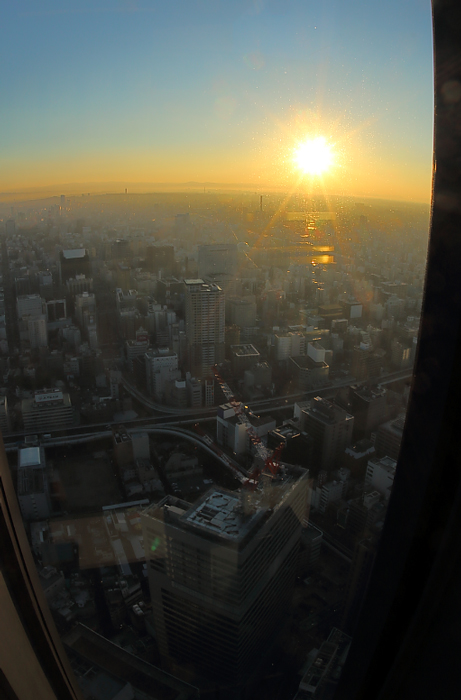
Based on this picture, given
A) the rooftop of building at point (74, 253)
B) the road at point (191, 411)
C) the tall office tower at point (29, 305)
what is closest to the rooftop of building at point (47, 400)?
the road at point (191, 411)

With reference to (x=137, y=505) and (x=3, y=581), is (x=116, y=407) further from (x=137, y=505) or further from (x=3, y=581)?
(x=3, y=581)

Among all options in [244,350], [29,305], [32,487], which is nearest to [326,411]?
[244,350]

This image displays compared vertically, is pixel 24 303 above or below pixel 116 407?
above

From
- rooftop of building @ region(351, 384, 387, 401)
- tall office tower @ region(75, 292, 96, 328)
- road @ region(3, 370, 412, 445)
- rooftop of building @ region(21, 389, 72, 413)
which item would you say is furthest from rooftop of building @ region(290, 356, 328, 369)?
tall office tower @ region(75, 292, 96, 328)

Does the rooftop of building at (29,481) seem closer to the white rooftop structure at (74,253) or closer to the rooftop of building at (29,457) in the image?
the rooftop of building at (29,457)

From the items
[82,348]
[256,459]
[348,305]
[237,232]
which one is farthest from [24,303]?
[348,305]

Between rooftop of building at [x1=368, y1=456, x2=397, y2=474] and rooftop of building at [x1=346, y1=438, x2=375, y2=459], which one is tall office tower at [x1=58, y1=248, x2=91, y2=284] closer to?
rooftop of building at [x1=346, y1=438, x2=375, y2=459]
